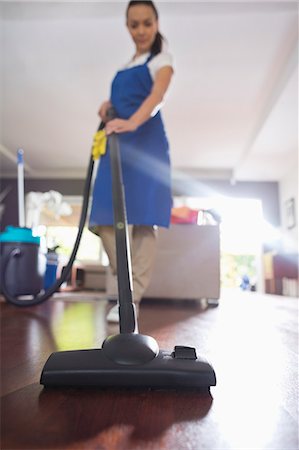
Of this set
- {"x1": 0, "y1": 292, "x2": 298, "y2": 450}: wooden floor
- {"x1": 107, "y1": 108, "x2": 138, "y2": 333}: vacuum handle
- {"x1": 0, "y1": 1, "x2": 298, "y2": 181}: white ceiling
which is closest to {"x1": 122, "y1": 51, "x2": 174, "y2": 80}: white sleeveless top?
{"x1": 107, "y1": 108, "x2": 138, "y2": 333}: vacuum handle

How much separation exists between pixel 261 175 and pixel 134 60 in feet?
18.1

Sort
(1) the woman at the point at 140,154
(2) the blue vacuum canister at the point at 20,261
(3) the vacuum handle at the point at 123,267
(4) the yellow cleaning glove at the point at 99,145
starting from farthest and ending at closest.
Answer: (2) the blue vacuum canister at the point at 20,261, (1) the woman at the point at 140,154, (4) the yellow cleaning glove at the point at 99,145, (3) the vacuum handle at the point at 123,267

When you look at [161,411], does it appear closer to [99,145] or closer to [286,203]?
[99,145]

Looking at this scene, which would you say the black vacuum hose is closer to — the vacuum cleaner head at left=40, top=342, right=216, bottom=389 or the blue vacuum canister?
the blue vacuum canister

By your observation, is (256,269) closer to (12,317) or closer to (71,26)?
(71,26)

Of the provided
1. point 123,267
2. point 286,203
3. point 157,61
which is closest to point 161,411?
point 123,267

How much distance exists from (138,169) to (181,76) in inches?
108

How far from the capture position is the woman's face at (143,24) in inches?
58.7

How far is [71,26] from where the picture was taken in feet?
10.3

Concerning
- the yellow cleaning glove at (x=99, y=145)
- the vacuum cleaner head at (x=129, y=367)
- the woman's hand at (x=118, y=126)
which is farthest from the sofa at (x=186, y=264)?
the vacuum cleaner head at (x=129, y=367)

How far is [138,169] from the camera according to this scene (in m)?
1.50

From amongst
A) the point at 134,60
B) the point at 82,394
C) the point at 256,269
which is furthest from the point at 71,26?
the point at 256,269

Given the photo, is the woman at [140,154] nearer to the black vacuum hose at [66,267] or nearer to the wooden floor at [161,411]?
the black vacuum hose at [66,267]

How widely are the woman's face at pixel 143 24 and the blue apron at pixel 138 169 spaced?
88mm
